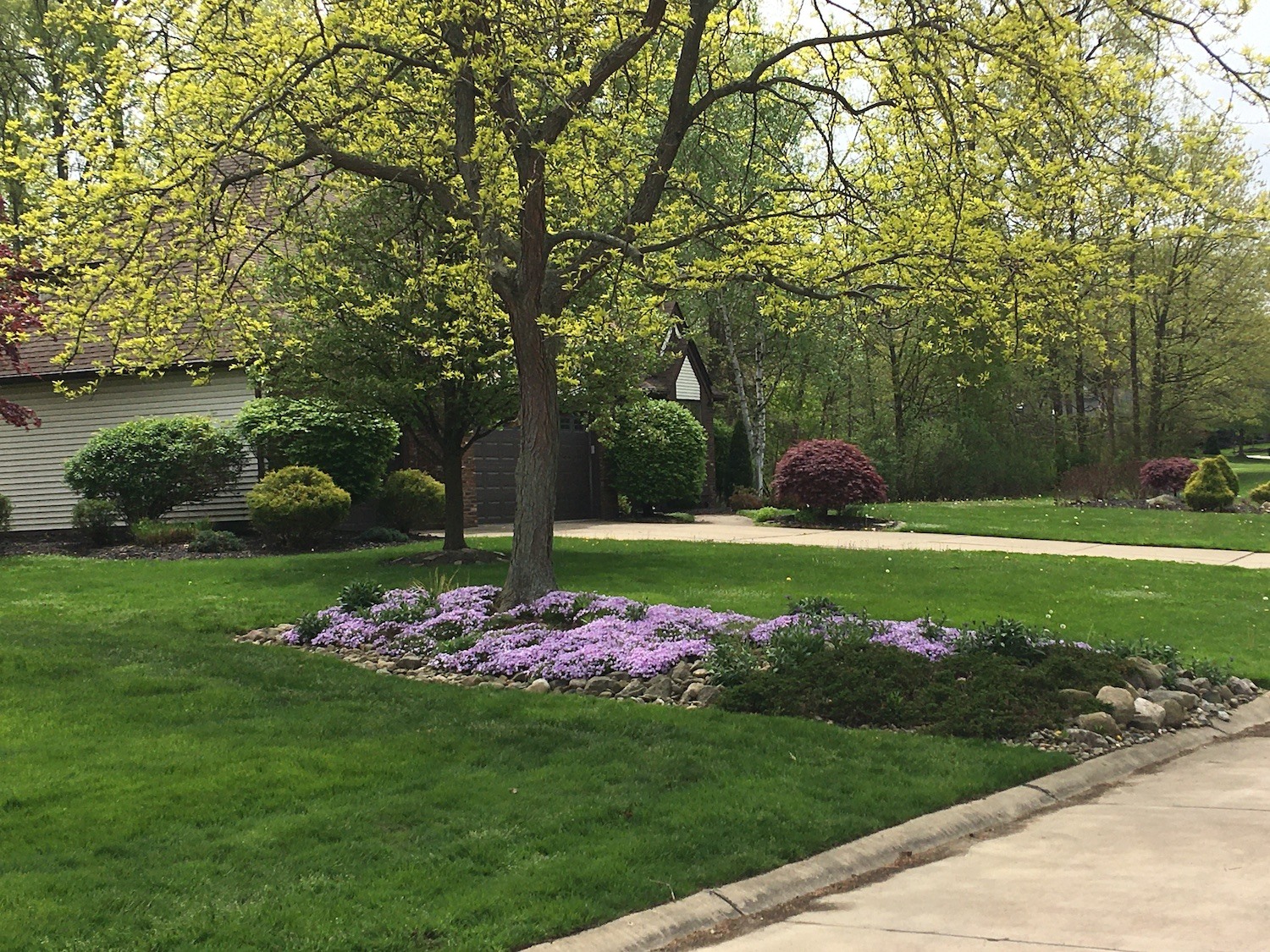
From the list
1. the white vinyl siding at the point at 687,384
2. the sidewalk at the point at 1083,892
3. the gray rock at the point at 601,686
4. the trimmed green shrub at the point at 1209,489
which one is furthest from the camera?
the white vinyl siding at the point at 687,384

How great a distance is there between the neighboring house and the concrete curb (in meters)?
15.6

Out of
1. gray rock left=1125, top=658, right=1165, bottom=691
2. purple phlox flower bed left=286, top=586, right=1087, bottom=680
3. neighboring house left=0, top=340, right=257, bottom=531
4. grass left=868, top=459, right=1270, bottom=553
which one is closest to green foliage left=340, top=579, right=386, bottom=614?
purple phlox flower bed left=286, top=586, right=1087, bottom=680

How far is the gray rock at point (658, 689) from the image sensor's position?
7831mm

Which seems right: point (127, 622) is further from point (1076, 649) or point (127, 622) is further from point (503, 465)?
point (503, 465)

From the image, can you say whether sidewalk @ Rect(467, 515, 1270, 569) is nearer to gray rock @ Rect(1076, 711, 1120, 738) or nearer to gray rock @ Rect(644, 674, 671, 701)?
gray rock @ Rect(1076, 711, 1120, 738)

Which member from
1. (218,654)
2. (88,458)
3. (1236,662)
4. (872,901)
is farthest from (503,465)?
(872,901)

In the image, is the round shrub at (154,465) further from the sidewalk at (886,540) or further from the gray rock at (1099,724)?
the gray rock at (1099,724)

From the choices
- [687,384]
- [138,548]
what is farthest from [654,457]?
[138,548]

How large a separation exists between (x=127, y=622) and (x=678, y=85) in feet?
24.4

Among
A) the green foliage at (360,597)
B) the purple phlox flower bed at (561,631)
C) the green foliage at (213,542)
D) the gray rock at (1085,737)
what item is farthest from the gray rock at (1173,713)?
the green foliage at (213,542)

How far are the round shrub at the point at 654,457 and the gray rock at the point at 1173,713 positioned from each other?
17201mm

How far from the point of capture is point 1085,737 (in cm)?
686

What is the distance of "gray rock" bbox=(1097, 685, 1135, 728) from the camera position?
7227 mm

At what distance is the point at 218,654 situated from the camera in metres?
9.09
